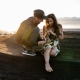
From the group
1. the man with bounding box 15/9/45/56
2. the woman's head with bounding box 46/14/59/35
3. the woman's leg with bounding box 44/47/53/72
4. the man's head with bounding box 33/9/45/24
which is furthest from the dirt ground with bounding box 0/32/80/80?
the man's head with bounding box 33/9/45/24

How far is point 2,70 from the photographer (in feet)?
18.9

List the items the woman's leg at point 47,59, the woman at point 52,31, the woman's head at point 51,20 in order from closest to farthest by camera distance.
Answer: the woman's leg at point 47,59
the woman at point 52,31
the woman's head at point 51,20

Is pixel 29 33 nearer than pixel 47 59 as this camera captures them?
No

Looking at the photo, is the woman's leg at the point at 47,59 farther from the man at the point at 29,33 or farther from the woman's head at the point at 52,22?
the woman's head at the point at 52,22

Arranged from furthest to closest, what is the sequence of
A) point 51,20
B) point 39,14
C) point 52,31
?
point 52,31
point 51,20
point 39,14

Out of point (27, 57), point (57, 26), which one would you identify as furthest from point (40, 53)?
point (57, 26)

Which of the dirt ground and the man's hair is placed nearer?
the man's hair

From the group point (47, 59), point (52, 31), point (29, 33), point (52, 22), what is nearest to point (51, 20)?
point (52, 22)

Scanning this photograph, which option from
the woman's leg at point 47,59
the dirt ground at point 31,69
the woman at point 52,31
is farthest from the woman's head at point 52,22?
the dirt ground at point 31,69

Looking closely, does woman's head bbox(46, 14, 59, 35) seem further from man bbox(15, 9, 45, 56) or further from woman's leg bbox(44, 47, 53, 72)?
woman's leg bbox(44, 47, 53, 72)

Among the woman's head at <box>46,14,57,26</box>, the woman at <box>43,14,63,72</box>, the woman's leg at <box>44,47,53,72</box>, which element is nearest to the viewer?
the woman's leg at <box>44,47,53,72</box>

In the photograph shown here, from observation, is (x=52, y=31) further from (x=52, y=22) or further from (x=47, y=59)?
(x=47, y=59)

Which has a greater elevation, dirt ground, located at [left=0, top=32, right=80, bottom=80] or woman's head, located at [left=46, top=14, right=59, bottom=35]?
woman's head, located at [left=46, top=14, right=59, bottom=35]

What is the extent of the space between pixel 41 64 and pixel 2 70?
0.98 m
